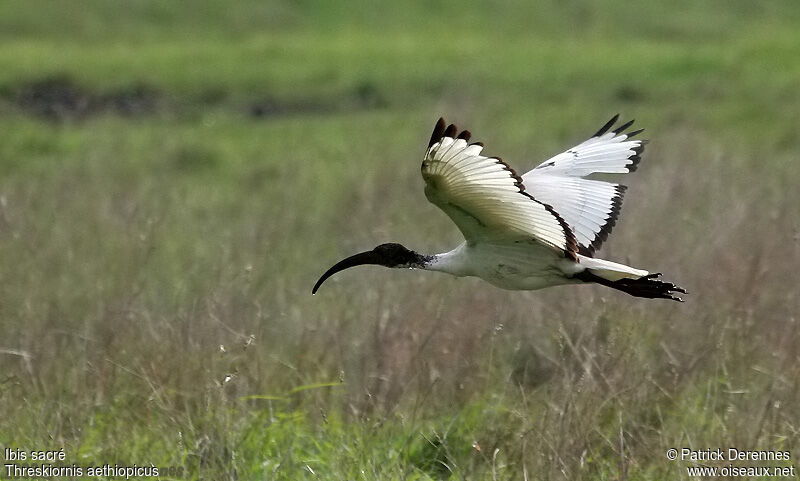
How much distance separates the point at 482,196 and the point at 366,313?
6.22 ft

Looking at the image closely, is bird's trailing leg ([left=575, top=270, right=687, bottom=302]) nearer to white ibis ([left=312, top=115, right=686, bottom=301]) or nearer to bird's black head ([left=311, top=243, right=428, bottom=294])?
white ibis ([left=312, top=115, right=686, bottom=301])

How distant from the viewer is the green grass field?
→ 14.7ft

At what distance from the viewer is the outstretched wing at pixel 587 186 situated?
4891 millimetres

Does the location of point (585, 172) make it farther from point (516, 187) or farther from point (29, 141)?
point (29, 141)

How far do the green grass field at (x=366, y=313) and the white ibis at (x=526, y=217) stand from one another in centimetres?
30

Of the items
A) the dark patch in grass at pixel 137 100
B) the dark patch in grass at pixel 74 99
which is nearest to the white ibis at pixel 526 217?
the dark patch in grass at pixel 137 100

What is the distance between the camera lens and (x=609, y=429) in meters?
4.71

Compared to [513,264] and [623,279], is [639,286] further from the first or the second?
[513,264]

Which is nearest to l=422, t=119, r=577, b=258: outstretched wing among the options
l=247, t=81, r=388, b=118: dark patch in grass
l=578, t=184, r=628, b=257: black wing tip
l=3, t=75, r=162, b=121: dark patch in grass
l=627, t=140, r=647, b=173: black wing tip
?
l=578, t=184, r=628, b=257: black wing tip

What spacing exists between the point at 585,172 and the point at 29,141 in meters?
9.44

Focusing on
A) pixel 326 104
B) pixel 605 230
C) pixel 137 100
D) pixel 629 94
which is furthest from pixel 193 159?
pixel 605 230

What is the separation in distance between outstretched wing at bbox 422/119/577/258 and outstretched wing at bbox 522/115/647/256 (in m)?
0.60

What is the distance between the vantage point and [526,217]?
13.5 feet

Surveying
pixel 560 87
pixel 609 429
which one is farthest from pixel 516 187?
pixel 560 87
